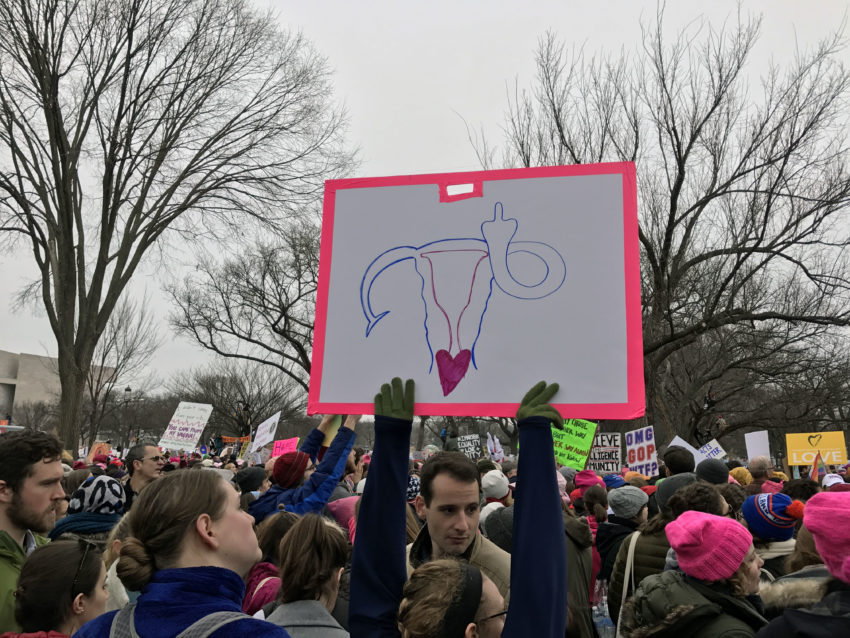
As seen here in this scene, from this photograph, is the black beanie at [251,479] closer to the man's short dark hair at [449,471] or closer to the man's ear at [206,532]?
the man's short dark hair at [449,471]

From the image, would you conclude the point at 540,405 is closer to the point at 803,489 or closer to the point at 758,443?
the point at 803,489

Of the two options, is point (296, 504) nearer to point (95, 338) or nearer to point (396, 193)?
point (396, 193)

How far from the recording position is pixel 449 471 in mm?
3070

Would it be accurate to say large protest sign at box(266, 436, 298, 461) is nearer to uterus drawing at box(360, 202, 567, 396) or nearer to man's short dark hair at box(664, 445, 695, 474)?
man's short dark hair at box(664, 445, 695, 474)

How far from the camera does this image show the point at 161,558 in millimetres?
1875

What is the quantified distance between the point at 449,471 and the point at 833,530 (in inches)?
58.0

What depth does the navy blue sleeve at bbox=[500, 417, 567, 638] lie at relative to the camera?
170 centimetres

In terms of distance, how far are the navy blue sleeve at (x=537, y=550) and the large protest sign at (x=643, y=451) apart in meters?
9.35

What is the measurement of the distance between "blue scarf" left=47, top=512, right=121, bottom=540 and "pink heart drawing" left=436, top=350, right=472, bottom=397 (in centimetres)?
283

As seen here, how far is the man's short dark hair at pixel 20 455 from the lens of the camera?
10.7 ft

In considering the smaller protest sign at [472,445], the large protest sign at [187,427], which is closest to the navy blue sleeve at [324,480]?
the large protest sign at [187,427]

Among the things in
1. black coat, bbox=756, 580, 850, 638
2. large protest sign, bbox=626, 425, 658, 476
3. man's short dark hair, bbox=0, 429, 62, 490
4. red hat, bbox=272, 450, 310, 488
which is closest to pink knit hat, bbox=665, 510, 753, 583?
black coat, bbox=756, 580, 850, 638

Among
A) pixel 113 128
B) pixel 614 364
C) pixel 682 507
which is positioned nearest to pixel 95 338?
pixel 113 128

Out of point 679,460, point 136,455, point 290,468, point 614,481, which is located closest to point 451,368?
point 290,468
